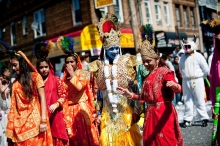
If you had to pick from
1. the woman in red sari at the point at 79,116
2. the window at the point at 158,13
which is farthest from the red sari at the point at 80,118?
the window at the point at 158,13

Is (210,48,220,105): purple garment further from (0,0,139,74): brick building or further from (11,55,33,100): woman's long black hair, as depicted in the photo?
(0,0,139,74): brick building

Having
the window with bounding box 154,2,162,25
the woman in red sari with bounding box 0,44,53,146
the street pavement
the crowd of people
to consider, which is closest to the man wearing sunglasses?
the street pavement

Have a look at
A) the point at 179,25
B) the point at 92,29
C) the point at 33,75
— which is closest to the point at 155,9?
the point at 179,25

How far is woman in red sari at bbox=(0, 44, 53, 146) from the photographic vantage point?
4473mm

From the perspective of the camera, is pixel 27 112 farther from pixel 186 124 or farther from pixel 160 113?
pixel 186 124

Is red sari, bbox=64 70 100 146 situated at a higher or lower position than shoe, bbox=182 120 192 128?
higher

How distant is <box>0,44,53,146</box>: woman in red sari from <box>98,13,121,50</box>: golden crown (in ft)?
3.74

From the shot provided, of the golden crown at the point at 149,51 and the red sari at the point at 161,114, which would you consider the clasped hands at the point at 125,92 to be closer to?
the red sari at the point at 161,114

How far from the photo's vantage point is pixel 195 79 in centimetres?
841

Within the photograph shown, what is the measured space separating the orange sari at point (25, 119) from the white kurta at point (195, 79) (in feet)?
15.6

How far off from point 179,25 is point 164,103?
2278cm

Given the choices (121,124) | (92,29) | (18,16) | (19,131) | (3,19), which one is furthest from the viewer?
(3,19)

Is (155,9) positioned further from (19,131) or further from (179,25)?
(19,131)

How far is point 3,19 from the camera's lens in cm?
2708
